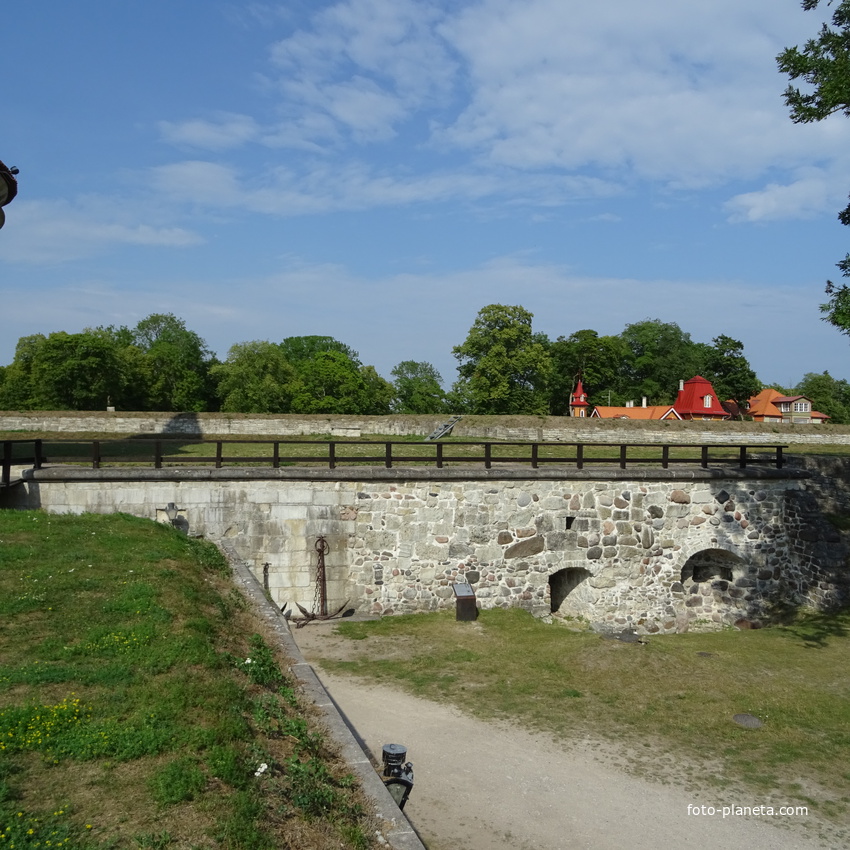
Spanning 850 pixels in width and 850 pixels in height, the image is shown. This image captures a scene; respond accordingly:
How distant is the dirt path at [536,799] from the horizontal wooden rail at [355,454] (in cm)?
593

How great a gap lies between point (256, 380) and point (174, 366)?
42.9ft

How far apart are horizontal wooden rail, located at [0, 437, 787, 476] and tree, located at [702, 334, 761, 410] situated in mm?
45538

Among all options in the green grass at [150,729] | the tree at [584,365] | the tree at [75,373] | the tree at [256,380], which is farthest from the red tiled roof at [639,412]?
the green grass at [150,729]

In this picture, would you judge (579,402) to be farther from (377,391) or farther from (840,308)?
(840,308)

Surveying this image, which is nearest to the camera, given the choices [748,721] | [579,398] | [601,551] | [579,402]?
[748,721]

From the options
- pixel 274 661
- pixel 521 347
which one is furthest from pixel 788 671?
pixel 521 347

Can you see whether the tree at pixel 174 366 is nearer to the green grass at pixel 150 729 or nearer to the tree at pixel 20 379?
the tree at pixel 20 379

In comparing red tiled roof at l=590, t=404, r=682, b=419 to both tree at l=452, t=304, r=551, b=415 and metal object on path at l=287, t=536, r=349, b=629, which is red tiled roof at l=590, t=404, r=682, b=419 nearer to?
A: tree at l=452, t=304, r=551, b=415

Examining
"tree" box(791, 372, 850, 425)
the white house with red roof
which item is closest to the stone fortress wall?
the white house with red roof

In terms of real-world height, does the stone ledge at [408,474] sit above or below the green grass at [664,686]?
above

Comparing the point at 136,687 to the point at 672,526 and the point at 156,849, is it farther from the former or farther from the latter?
the point at 672,526

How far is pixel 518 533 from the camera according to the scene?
14641 millimetres

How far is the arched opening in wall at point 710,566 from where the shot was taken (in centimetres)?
Answer: 1554

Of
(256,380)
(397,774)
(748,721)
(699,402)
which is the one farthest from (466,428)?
(699,402)
